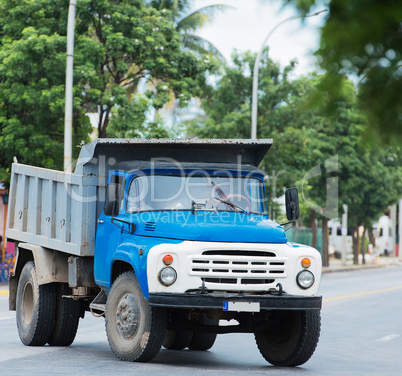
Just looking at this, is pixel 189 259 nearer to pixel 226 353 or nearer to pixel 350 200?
pixel 226 353

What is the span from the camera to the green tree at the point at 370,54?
9.32ft

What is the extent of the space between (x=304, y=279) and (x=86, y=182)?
299 centimetres

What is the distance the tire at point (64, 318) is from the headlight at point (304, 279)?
3356mm

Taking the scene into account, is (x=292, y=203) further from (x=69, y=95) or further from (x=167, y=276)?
(x=69, y=95)

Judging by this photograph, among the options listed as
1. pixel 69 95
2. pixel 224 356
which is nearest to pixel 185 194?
pixel 224 356

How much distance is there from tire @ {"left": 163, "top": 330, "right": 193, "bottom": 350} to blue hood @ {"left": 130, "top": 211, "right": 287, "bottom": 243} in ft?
7.78

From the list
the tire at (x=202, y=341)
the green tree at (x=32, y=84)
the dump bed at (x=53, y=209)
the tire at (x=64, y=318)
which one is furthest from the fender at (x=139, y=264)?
the green tree at (x=32, y=84)

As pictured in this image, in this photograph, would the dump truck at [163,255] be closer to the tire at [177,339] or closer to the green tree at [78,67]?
the tire at [177,339]

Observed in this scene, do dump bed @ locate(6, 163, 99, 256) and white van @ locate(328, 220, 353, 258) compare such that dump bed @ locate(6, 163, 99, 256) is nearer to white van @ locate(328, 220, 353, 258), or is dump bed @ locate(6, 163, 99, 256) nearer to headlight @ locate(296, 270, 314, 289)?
headlight @ locate(296, 270, 314, 289)

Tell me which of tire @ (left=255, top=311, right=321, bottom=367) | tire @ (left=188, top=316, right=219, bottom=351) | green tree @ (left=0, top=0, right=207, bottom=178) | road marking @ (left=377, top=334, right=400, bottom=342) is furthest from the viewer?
green tree @ (left=0, top=0, right=207, bottom=178)

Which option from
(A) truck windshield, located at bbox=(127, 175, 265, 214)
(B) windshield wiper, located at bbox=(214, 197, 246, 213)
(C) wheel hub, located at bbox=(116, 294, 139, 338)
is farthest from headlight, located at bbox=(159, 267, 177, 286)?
(B) windshield wiper, located at bbox=(214, 197, 246, 213)

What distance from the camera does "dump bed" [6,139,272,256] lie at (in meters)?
10.7

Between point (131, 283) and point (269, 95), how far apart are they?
76.5ft

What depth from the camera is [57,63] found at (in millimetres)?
24297
